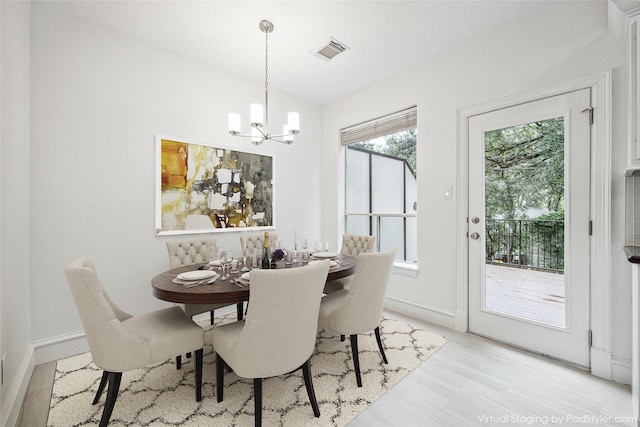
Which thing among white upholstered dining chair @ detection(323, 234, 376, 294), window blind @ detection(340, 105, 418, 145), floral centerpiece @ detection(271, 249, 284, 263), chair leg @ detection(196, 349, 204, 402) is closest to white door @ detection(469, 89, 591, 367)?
window blind @ detection(340, 105, 418, 145)

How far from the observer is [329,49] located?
9.18ft

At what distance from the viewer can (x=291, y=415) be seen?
159cm

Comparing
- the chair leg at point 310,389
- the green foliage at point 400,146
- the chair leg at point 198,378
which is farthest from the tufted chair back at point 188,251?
the green foliage at point 400,146

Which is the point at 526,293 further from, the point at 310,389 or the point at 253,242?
the point at 253,242

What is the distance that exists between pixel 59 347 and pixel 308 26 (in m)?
3.44

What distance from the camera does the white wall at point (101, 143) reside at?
7.21ft

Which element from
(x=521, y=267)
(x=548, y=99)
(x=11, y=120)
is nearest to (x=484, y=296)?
(x=521, y=267)

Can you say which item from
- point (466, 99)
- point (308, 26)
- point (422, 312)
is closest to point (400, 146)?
point (466, 99)

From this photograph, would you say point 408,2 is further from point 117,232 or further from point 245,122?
point 117,232

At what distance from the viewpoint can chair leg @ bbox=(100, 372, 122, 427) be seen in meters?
1.40

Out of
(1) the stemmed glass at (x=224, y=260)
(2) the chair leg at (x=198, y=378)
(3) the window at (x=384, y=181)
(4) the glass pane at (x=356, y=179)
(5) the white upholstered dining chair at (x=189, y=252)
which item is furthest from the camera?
(4) the glass pane at (x=356, y=179)

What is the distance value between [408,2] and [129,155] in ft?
9.16

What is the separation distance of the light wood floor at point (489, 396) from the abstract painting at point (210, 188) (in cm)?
155

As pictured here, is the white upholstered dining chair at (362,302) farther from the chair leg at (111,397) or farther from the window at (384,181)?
the window at (384,181)
